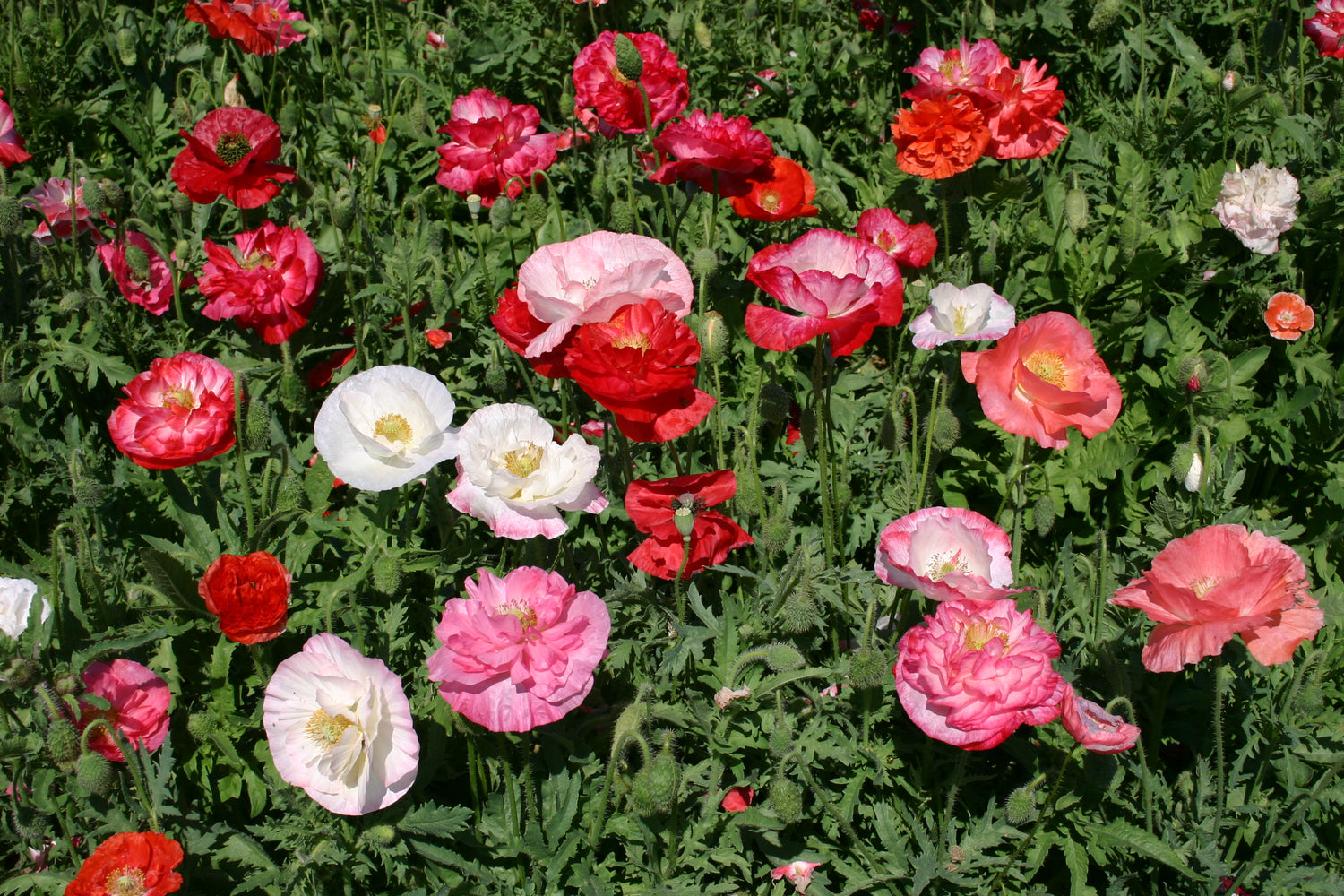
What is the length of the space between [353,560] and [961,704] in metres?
1.53

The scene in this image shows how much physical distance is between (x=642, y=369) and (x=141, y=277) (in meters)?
1.96

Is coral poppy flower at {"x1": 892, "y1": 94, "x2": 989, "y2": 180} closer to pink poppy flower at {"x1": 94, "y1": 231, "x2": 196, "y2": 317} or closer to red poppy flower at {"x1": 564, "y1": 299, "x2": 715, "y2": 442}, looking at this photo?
red poppy flower at {"x1": 564, "y1": 299, "x2": 715, "y2": 442}

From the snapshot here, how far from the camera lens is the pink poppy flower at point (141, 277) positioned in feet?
9.66

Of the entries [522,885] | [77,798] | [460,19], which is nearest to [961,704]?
[522,885]

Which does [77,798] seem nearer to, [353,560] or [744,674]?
[353,560]

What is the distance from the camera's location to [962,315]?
2.43 meters

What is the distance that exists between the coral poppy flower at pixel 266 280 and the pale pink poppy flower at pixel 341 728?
124 cm

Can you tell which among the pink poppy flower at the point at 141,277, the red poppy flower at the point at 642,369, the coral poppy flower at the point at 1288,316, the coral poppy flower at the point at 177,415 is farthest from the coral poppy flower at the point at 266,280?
the coral poppy flower at the point at 1288,316

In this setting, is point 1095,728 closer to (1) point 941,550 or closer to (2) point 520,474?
(1) point 941,550

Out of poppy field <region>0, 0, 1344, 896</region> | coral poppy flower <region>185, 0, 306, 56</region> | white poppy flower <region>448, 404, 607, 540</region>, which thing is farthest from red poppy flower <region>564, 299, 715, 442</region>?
coral poppy flower <region>185, 0, 306, 56</region>

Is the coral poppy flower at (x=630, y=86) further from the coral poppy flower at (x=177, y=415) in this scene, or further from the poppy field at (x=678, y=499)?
the coral poppy flower at (x=177, y=415)

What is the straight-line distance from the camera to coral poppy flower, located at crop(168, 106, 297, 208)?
2686mm

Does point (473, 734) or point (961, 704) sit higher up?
point (961, 704)

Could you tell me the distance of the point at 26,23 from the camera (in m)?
3.84
